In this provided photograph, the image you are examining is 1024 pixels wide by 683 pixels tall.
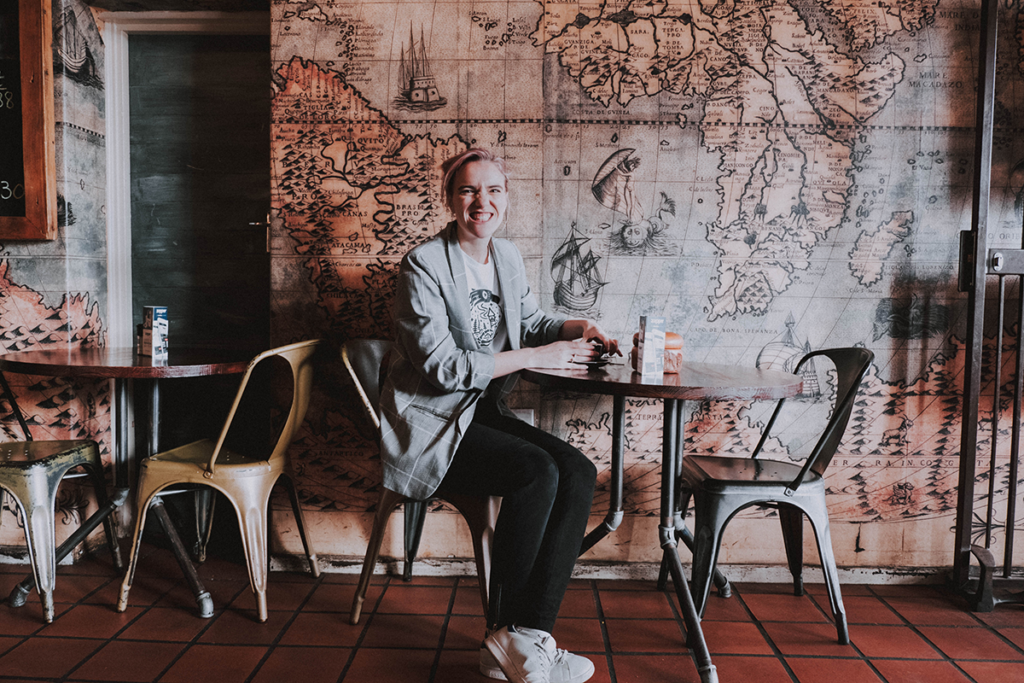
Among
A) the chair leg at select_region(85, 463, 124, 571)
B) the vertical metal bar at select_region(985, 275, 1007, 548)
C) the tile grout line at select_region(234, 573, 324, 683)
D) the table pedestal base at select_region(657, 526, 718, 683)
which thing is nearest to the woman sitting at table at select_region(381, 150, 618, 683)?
the table pedestal base at select_region(657, 526, 718, 683)

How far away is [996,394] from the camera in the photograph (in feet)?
8.03

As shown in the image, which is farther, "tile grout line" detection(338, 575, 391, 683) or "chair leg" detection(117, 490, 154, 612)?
"chair leg" detection(117, 490, 154, 612)

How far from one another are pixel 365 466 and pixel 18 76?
2080 mm

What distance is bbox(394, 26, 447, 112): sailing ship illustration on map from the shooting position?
2.56m

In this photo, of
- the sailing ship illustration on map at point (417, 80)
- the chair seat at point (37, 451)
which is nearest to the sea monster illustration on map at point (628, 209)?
the sailing ship illustration on map at point (417, 80)

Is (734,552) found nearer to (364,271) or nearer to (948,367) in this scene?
(948,367)

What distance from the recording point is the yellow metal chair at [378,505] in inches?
82.0

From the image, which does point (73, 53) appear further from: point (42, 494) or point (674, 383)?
point (674, 383)

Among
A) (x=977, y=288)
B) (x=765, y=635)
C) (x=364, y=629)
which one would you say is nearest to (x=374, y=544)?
(x=364, y=629)

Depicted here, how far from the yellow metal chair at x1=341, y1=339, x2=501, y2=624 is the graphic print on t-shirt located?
385 millimetres

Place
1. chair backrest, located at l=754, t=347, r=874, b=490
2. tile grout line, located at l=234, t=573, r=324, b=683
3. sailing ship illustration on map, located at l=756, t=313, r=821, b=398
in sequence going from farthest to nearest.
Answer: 1. sailing ship illustration on map, located at l=756, t=313, r=821, b=398
2. chair backrest, located at l=754, t=347, r=874, b=490
3. tile grout line, located at l=234, t=573, r=324, b=683

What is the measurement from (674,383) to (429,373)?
27.9 inches

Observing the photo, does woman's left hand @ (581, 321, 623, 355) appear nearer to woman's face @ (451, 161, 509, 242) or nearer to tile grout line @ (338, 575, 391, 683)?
woman's face @ (451, 161, 509, 242)

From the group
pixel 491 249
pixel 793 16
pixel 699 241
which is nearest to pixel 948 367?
pixel 699 241
